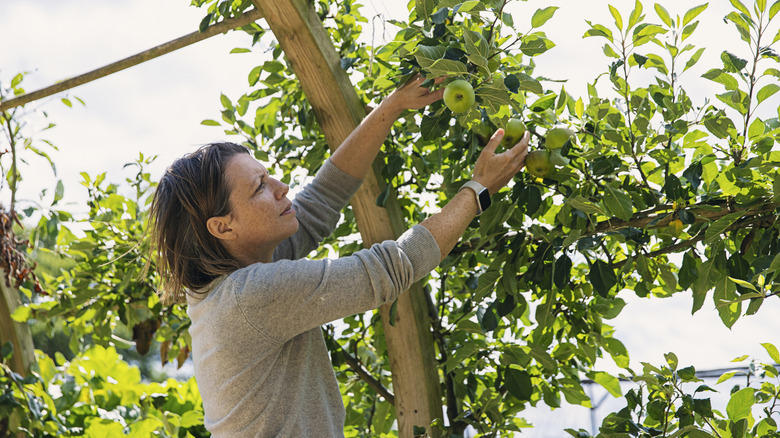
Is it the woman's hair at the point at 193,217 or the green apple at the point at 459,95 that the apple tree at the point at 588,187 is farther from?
the woman's hair at the point at 193,217

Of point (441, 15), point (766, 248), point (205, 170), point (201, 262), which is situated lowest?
point (766, 248)

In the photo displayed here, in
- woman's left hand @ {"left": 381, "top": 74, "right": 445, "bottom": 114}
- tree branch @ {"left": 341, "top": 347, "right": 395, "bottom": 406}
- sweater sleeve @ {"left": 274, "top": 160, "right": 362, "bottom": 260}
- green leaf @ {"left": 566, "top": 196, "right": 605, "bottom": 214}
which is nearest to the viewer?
green leaf @ {"left": 566, "top": 196, "right": 605, "bottom": 214}

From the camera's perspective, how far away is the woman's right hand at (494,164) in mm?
1305

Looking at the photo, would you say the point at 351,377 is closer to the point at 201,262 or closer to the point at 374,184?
the point at 374,184

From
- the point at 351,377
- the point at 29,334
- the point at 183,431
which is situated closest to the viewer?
the point at 351,377

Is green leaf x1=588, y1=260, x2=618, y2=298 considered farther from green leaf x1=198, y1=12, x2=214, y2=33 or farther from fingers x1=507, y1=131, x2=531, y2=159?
green leaf x1=198, y1=12, x2=214, y2=33

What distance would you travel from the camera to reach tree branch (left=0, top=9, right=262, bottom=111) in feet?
5.90

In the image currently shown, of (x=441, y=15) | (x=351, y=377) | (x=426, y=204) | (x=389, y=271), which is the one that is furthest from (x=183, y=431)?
(x=441, y=15)

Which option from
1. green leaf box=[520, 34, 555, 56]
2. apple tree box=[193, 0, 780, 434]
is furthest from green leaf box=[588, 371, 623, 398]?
green leaf box=[520, 34, 555, 56]

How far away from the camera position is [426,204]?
2154mm

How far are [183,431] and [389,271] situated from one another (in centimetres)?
170

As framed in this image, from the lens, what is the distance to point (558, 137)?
1.33 meters

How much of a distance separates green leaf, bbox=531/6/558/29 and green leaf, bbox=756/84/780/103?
1.26ft

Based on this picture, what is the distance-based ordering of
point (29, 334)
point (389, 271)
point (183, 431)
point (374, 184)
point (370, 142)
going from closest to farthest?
point (389, 271) → point (370, 142) → point (374, 184) → point (183, 431) → point (29, 334)
